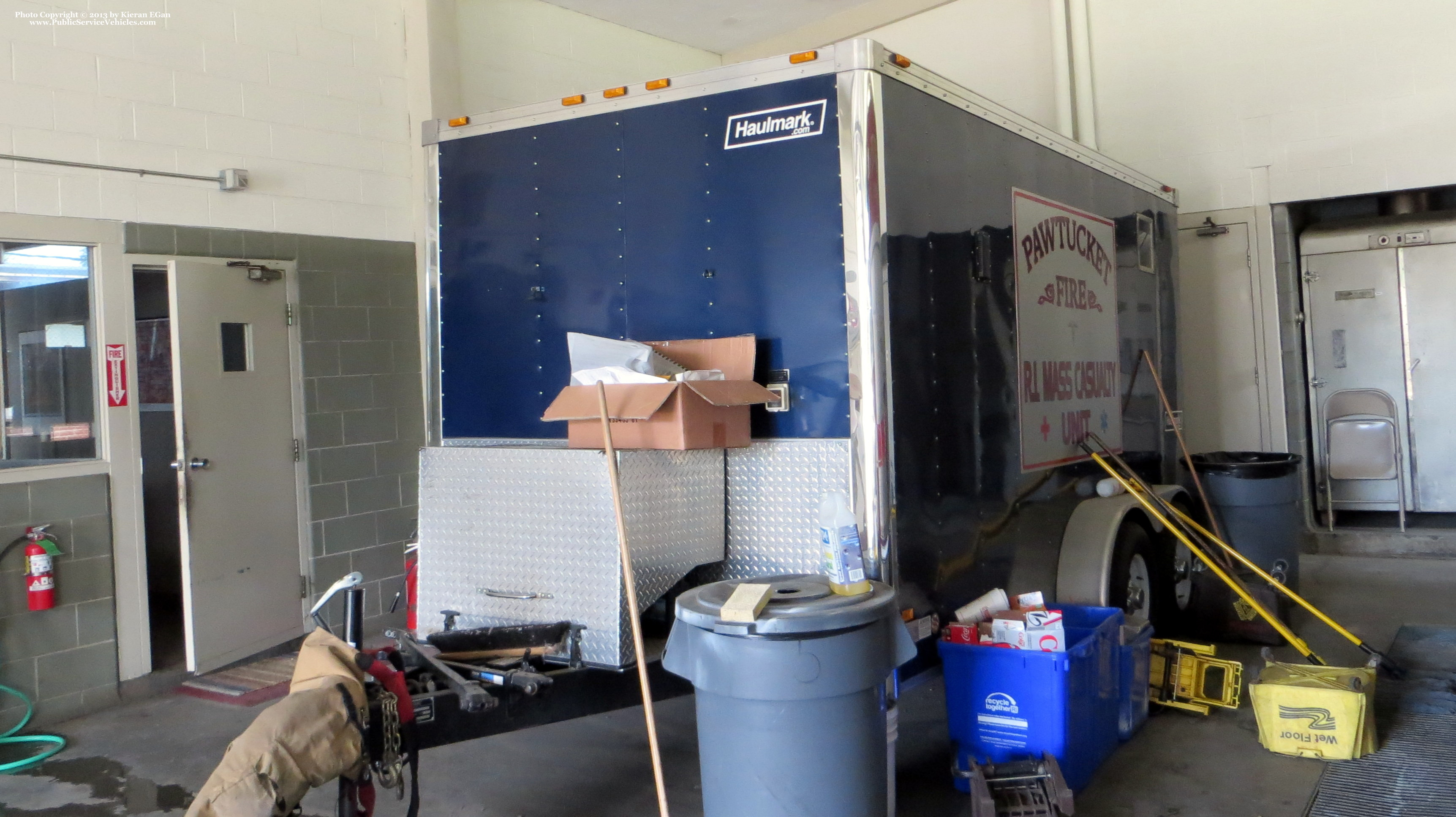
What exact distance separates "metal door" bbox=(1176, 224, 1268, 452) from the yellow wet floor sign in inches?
168

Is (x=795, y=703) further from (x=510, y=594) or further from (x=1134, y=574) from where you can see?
(x=1134, y=574)

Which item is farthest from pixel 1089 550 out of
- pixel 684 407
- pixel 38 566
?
pixel 38 566

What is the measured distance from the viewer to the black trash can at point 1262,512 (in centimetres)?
561

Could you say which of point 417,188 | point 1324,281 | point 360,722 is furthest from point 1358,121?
point 360,722

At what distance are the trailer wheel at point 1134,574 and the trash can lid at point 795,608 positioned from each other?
6.23 feet

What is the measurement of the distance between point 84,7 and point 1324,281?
8550 millimetres

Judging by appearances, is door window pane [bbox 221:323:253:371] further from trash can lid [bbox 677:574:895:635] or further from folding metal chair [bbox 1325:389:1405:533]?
folding metal chair [bbox 1325:389:1405:533]

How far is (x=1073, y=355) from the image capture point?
4.98m

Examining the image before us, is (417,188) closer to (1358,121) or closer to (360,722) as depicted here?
(360,722)

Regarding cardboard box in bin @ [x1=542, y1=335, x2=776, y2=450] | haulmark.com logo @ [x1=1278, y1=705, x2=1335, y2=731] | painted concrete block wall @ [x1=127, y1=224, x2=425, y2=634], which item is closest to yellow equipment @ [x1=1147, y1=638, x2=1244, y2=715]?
haulmark.com logo @ [x1=1278, y1=705, x2=1335, y2=731]

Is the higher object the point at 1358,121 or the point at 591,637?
the point at 1358,121

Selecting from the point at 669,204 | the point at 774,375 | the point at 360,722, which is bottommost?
the point at 360,722

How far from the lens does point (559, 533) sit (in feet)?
11.3

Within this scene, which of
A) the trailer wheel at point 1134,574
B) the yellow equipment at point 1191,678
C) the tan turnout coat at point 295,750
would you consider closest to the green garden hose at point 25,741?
the tan turnout coat at point 295,750
